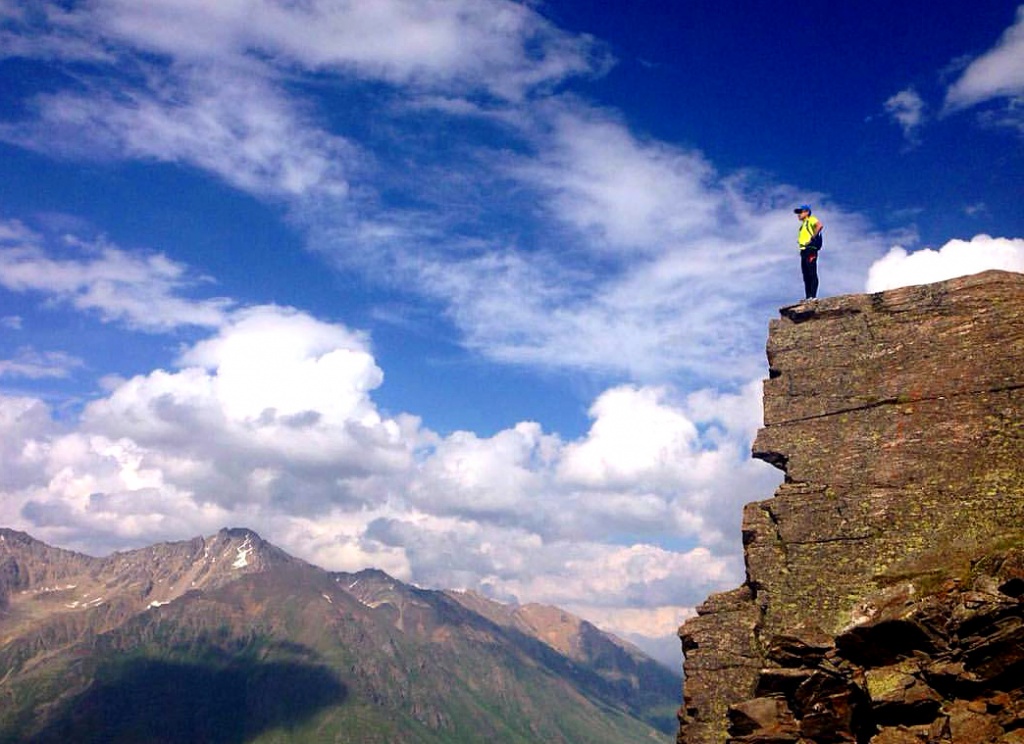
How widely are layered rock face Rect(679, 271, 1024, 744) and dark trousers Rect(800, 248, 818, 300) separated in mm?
2321

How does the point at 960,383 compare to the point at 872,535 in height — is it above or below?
above

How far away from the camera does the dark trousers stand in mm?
48719

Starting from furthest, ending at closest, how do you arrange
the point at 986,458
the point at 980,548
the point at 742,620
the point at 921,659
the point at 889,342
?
the point at 889,342
the point at 742,620
the point at 986,458
the point at 980,548
the point at 921,659

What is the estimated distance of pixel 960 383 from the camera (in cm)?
3988

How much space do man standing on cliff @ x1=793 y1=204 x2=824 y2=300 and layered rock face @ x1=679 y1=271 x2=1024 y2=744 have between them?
96.2 inches

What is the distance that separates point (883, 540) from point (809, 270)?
1818 cm

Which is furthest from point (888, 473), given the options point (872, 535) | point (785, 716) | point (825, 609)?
point (785, 716)

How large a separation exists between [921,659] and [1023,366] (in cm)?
1670

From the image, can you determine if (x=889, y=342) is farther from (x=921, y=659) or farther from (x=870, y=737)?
(x=870, y=737)

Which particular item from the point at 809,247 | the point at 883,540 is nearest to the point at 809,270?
the point at 809,247

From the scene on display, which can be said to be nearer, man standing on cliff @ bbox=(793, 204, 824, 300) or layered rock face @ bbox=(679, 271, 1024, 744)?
layered rock face @ bbox=(679, 271, 1024, 744)

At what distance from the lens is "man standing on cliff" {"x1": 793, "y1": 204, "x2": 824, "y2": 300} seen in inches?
1918

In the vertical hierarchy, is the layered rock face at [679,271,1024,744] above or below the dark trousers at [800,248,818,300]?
below

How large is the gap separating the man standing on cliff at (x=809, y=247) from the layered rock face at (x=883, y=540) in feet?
8.02
